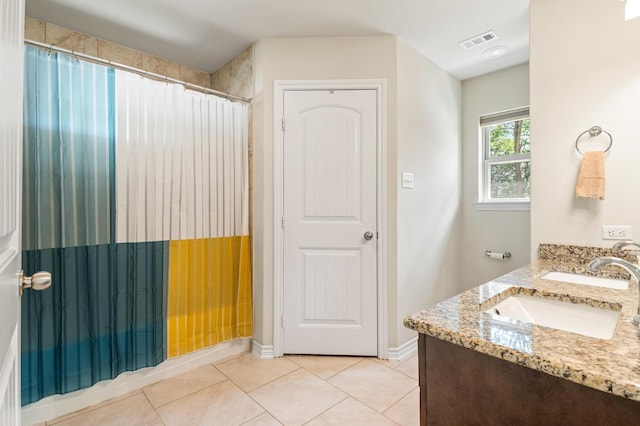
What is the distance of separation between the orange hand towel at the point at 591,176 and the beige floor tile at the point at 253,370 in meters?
2.07

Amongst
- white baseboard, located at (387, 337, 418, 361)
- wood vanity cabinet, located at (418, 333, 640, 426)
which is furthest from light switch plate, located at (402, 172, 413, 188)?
wood vanity cabinet, located at (418, 333, 640, 426)

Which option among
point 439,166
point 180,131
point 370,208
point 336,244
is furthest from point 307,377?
point 439,166

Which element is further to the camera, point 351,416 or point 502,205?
point 502,205

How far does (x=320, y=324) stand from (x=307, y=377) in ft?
1.32

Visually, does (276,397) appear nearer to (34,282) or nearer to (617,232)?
(34,282)

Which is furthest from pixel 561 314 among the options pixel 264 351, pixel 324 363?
pixel 264 351

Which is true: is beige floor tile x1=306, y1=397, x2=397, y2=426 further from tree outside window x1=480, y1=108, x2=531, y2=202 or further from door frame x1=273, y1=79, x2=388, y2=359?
tree outside window x1=480, y1=108, x2=531, y2=202

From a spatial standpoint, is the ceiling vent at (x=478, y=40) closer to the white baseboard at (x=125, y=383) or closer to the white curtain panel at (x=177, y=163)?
the white curtain panel at (x=177, y=163)

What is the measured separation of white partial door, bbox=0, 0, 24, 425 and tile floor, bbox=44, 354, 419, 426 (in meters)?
1.22

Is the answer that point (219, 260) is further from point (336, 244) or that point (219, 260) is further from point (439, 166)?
point (439, 166)

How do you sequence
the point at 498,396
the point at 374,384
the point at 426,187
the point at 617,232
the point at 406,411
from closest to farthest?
1. the point at 498,396
2. the point at 617,232
3. the point at 406,411
4. the point at 374,384
5. the point at 426,187

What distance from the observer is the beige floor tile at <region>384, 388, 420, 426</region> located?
1678 mm

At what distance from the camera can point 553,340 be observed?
0.76m

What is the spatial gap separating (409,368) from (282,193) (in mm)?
1565
